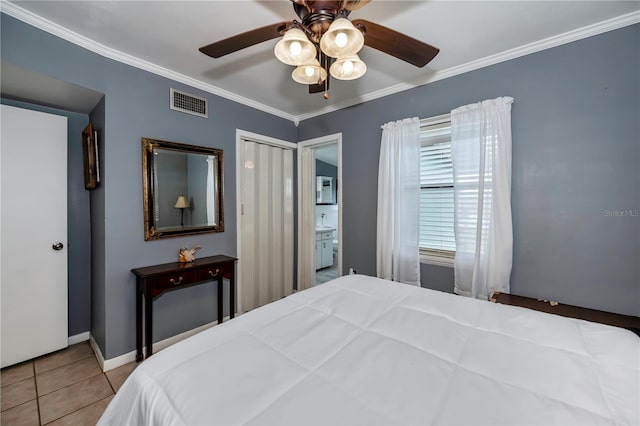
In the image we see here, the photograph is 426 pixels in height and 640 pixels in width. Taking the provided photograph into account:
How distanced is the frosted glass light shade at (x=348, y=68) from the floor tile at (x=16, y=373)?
10.6 ft

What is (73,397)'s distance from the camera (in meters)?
1.81

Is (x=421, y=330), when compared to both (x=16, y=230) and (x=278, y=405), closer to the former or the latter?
(x=278, y=405)

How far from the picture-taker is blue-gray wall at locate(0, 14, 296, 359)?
183 cm

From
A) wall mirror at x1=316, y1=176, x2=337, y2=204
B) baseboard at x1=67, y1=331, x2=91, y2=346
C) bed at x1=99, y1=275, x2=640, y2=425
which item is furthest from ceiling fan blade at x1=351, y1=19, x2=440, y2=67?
wall mirror at x1=316, y1=176, x2=337, y2=204

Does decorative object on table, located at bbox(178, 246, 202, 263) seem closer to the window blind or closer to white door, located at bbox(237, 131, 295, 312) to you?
white door, located at bbox(237, 131, 295, 312)

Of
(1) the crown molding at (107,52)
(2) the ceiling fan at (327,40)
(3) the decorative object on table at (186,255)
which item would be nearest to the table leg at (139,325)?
(3) the decorative object on table at (186,255)

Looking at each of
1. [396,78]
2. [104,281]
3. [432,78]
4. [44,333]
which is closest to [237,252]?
[104,281]

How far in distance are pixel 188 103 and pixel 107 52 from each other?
66 centimetres

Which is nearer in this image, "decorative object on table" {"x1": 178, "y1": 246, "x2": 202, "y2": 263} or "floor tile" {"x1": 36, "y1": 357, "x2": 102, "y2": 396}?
"floor tile" {"x1": 36, "y1": 357, "x2": 102, "y2": 396}

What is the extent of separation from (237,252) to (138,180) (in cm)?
122

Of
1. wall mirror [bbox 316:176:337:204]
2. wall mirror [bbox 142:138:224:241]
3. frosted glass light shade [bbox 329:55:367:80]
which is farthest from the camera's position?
wall mirror [bbox 316:176:337:204]

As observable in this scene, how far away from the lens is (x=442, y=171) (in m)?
2.62

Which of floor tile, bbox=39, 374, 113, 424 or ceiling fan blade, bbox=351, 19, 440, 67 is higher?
ceiling fan blade, bbox=351, 19, 440, 67

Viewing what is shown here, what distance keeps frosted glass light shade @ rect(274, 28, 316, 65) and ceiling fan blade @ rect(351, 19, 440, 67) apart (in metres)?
0.25
